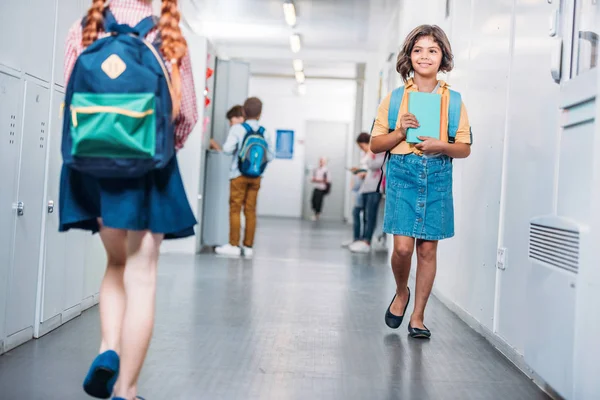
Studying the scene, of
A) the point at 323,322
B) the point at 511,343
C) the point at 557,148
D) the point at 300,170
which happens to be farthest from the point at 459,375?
the point at 300,170

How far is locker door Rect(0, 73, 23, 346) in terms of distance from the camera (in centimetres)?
270

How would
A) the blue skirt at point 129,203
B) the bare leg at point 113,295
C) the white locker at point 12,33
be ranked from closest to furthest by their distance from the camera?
the blue skirt at point 129,203 → the bare leg at point 113,295 → the white locker at point 12,33

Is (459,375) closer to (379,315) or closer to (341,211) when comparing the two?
(379,315)

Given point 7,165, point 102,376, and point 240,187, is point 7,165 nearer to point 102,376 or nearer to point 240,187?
point 102,376

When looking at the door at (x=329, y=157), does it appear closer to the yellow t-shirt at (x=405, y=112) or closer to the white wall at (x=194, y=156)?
the white wall at (x=194, y=156)

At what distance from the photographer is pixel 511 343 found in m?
3.14

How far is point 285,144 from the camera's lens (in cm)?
1925

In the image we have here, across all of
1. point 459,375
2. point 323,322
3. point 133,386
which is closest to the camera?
point 133,386

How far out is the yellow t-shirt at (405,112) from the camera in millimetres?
3461

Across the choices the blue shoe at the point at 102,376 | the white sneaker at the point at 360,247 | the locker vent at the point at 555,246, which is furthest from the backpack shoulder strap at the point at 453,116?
the white sneaker at the point at 360,247

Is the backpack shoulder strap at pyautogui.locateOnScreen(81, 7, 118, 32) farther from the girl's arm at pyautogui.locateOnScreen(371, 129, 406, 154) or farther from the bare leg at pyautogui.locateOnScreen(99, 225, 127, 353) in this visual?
the girl's arm at pyautogui.locateOnScreen(371, 129, 406, 154)

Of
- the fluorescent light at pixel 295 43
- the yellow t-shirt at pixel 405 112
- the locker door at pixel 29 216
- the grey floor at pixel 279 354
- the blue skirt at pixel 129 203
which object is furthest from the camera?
the fluorescent light at pixel 295 43

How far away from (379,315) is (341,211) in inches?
602

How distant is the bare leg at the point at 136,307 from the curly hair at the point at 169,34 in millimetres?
369
